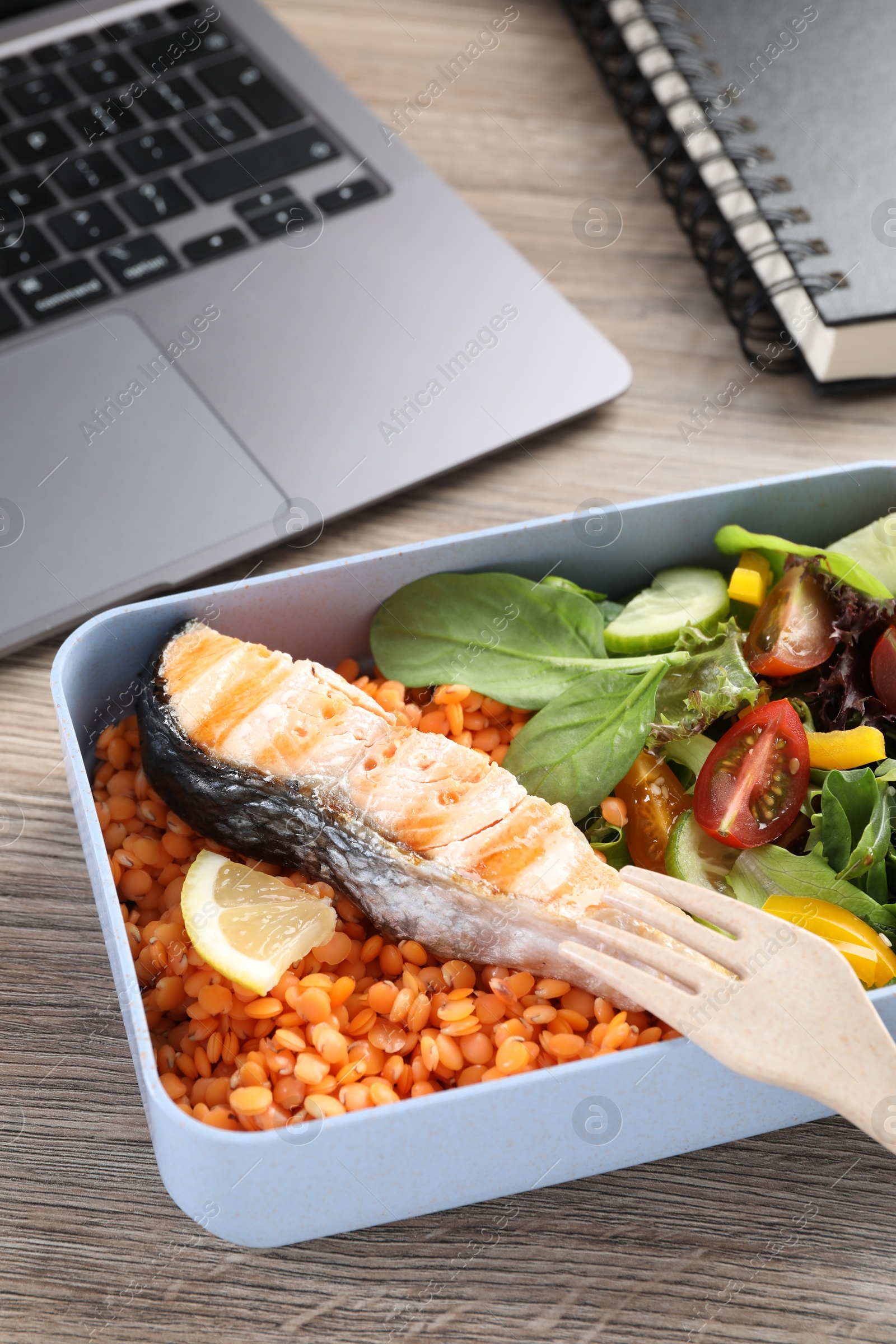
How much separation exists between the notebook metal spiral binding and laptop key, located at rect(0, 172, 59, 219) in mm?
959

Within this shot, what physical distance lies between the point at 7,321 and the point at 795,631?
1118 mm

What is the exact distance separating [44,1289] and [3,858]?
45 cm

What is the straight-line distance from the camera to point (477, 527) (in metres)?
1.58

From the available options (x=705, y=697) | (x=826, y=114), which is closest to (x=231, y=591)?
(x=705, y=697)

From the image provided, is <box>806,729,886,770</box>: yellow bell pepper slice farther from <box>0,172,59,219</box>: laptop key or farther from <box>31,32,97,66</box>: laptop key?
<box>31,32,97,66</box>: laptop key

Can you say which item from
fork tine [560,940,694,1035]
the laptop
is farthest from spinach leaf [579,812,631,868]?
the laptop

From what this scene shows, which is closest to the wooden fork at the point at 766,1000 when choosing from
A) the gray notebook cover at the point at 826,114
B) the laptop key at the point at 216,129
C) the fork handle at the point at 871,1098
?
the fork handle at the point at 871,1098

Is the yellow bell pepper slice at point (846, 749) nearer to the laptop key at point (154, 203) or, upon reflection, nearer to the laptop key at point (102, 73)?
the laptop key at point (154, 203)

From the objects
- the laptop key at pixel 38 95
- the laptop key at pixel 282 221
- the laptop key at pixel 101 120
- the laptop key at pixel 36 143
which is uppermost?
the laptop key at pixel 38 95

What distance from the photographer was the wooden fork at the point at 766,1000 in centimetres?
92

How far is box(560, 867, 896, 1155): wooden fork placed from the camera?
0.92 metres

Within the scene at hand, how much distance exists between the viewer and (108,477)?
1467 mm

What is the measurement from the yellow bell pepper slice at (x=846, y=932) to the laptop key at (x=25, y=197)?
4.53 ft

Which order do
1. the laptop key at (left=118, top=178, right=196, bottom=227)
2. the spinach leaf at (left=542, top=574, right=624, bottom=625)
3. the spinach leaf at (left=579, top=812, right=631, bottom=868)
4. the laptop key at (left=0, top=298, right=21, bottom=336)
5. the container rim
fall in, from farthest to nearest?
the laptop key at (left=118, top=178, right=196, bottom=227) → the laptop key at (left=0, top=298, right=21, bottom=336) → the spinach leaf at (left=542, top=574, right=624, bottom=625) → the spinach leaf at (left=579, top=812, right=631, bottom=868) → the container rim
